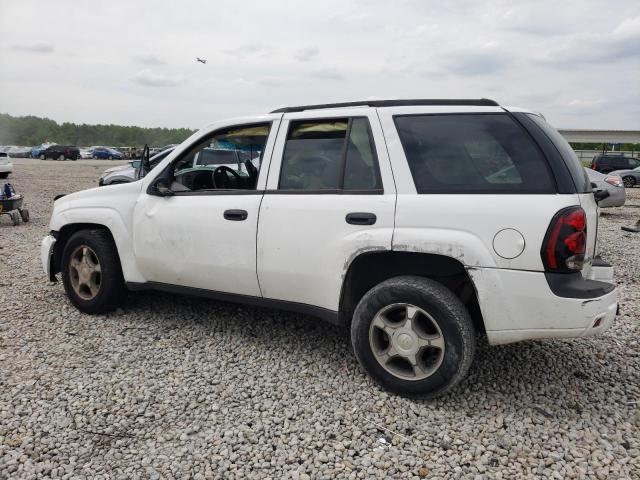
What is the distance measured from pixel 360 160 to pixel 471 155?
27.8 inches

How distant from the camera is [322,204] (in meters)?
3.41

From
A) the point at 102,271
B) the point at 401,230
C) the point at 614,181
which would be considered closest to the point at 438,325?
the point at 401,230

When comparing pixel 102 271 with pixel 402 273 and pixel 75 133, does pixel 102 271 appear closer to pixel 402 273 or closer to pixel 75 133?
pixel 402 273

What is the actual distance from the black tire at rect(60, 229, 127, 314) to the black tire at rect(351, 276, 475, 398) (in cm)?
231

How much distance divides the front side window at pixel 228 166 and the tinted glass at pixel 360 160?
71 cm

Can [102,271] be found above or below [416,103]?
below

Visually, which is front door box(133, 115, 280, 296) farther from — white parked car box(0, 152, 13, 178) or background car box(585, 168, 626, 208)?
white parked car box(0, 152, 13, 178)

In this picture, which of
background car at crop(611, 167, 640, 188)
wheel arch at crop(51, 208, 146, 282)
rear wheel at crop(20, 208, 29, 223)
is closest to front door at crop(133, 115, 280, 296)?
wheel arch at crop(51, 208, 146, 282)

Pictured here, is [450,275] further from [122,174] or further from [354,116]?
[122,174]

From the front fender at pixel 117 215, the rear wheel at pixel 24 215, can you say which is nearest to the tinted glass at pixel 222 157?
the front fender at pixel 117 215

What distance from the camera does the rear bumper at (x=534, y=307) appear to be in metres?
2.84

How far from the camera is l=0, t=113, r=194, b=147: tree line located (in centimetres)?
10647

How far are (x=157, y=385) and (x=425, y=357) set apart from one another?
1.76 meters

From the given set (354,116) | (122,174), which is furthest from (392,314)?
(122,174)
